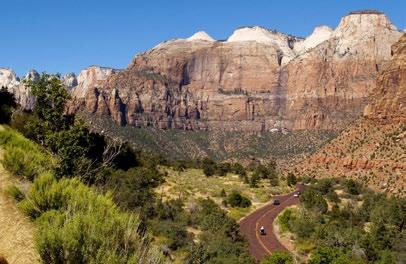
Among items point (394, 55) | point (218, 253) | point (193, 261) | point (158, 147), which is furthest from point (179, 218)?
point (158, 147)

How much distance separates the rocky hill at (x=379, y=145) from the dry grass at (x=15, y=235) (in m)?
81.2

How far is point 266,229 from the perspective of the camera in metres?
50.8

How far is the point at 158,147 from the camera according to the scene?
194 m

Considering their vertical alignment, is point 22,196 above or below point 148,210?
above

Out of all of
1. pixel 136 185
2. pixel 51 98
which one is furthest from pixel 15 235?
Answer: pixel 136 185

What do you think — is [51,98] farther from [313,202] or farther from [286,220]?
[313,202]

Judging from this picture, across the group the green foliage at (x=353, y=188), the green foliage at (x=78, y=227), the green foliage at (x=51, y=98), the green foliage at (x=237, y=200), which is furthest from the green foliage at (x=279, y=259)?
the green foliage at (x=353, y=188)

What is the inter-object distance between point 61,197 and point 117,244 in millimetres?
2401

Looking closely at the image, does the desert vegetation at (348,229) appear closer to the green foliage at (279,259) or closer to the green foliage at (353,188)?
the green foliage at (279,259)

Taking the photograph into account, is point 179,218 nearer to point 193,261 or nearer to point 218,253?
point 218,253

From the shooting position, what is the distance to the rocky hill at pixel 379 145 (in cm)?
9169

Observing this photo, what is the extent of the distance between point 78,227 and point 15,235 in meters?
2.01

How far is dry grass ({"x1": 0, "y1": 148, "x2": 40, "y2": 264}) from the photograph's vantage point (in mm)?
9455

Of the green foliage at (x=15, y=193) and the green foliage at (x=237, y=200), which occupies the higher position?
the green foliage at (x=15, y=193)
